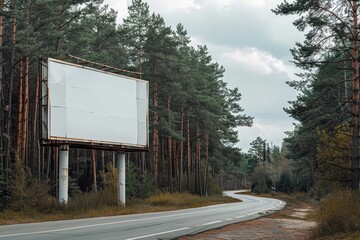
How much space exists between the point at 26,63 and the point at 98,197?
9.53 m

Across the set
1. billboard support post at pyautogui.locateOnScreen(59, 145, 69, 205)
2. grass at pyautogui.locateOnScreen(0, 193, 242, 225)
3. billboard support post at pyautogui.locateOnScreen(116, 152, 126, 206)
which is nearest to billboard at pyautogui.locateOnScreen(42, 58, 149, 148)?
billboard support post at pyautogui.locateOnScreen(59, 145, 69, 205)

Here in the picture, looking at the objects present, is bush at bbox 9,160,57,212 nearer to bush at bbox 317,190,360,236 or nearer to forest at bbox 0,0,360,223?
forest at bbox 0,0,360,223

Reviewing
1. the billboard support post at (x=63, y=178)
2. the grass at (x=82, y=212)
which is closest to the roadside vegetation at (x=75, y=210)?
the grass at (x=82, y=212)

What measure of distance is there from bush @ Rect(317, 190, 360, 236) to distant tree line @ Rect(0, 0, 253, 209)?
47.4ft

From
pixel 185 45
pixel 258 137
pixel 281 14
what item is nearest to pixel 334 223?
pixel 281 14

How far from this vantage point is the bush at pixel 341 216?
12.6m

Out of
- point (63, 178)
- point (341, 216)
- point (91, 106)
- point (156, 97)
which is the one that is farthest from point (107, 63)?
point (341, 216)

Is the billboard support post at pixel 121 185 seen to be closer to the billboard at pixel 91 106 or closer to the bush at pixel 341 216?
the billboard at pixel 91 106

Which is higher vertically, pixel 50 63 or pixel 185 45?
pixel 185 45

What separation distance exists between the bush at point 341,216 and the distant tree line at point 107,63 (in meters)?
14.4

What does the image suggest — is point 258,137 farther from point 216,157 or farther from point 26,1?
point 26,1

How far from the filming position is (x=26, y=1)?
2586 cm

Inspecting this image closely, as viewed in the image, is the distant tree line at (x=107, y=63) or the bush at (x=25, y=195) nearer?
the bush at (x=25, y=195)

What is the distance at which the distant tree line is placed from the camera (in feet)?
87.5
